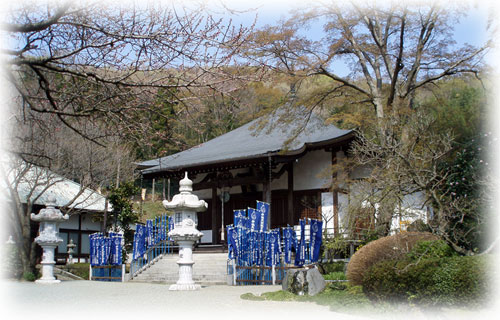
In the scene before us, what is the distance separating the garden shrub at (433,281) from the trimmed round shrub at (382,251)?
1.59m

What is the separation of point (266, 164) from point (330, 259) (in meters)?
4.78

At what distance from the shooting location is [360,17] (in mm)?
16062

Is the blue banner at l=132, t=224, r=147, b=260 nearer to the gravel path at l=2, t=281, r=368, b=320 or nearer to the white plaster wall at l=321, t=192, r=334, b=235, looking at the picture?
the gravel path at l=2, t=281, r=368, b=320

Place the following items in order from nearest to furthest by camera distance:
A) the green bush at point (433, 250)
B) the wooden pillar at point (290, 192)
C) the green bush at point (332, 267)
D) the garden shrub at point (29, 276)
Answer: the green bush at point (433, 250) < the green bush at point (332, 267) < the garden shrub at point (29, 276) < the wooden pillar at point (290, 192)

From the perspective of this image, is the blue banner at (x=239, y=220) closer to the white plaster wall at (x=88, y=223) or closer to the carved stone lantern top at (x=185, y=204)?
the carved stone lantern top at (x=185, y=204)

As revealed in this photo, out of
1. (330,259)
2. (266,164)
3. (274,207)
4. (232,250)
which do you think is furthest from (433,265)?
(274,207)

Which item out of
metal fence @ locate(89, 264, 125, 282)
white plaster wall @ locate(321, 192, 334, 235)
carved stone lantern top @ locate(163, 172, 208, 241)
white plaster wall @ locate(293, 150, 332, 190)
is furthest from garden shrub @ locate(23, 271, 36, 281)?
white plaster wall @ locate(321, 192, 334, 235)

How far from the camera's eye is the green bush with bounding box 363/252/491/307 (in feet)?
20.4

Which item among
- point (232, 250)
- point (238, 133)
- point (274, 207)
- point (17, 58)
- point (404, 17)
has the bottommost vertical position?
point (232, 250)

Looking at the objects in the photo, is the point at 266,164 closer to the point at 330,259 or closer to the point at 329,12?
the point at 330,259

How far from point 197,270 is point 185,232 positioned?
170 inches

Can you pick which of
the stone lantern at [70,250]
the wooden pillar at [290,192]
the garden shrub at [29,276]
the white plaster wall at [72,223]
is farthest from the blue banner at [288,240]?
the white plaster wall at [72,223]

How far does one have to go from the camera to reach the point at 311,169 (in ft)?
64.1

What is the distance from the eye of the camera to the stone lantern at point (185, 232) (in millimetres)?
12008
